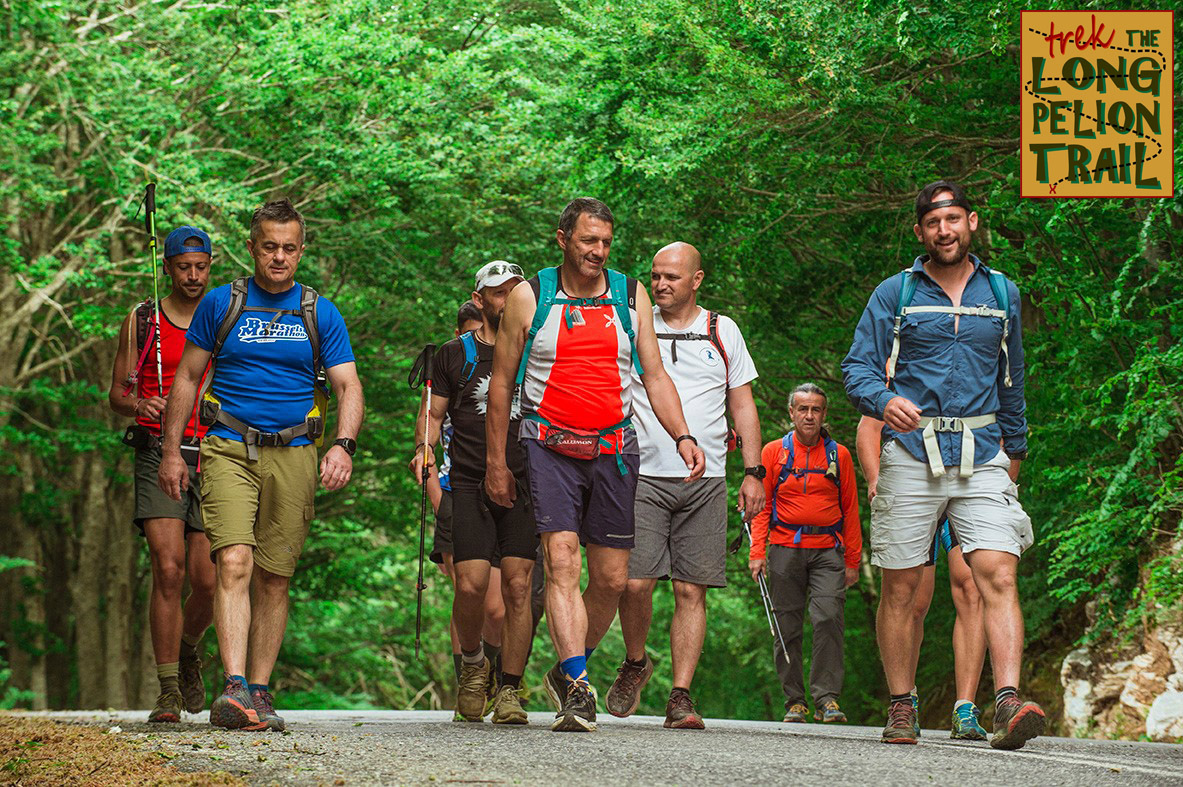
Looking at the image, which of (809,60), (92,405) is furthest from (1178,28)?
(92,405)

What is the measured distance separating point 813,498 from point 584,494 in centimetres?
386

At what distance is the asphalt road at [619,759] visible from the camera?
532 cm

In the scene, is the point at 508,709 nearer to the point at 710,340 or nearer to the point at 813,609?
the point at 710,340

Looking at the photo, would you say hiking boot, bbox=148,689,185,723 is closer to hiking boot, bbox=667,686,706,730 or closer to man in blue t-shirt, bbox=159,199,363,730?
man in blue t-shirt, bbox=159,199,363,730

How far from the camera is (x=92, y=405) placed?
2228 cm

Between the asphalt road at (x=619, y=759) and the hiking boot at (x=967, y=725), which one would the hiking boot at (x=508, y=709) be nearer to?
the asphalt road at (x=619, y=759)

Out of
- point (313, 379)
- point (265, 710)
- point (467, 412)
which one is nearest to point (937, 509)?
point (467, 412)

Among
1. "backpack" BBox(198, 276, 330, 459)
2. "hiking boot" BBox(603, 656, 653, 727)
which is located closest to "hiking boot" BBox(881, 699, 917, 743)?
"hiking boot" BBox(603, 656, 653, 727)

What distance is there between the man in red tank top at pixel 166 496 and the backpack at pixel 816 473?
4123 mm

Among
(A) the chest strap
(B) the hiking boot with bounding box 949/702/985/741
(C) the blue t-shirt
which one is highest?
(C) the blue t-shirt

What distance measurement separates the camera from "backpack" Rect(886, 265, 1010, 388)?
23.5 feet

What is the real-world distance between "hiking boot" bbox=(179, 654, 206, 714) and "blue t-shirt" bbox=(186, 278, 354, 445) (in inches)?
73.8

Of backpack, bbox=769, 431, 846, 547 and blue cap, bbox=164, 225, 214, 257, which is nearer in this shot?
blue cap, bbox=164, 225, 214, 257

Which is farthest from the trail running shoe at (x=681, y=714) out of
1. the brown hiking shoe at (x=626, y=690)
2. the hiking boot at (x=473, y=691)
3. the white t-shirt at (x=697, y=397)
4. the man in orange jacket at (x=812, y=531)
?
the man in orange jacket at (x=812, y=531)
